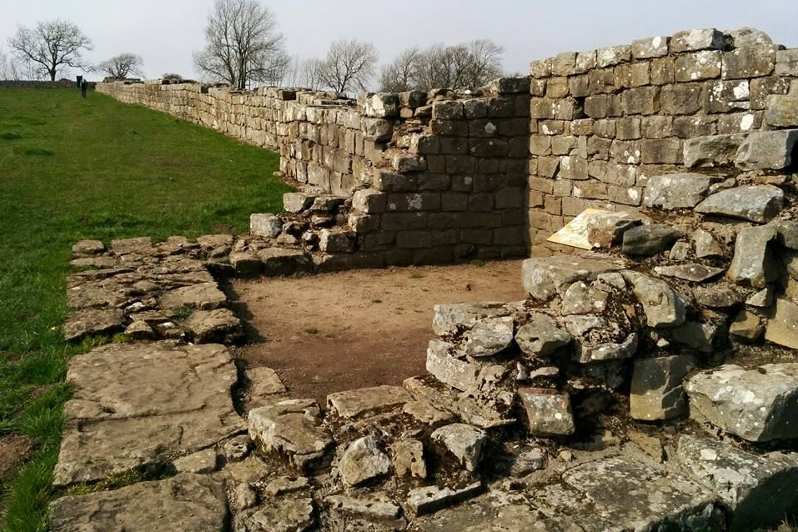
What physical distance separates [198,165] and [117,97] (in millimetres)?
26884

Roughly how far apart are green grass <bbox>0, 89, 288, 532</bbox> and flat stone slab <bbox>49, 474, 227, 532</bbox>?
18 cm

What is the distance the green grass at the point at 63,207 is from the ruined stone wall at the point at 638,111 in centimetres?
488

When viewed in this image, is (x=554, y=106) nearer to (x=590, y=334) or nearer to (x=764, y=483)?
(x=590, y=334)

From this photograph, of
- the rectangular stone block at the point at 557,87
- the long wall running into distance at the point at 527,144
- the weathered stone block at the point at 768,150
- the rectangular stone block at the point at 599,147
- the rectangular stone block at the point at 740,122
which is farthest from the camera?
the rectangular stone block at the point at 557,87

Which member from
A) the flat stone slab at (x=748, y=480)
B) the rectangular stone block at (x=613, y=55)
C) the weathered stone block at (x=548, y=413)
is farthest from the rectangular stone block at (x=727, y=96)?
the weathered stone block at (x=548, y=413)

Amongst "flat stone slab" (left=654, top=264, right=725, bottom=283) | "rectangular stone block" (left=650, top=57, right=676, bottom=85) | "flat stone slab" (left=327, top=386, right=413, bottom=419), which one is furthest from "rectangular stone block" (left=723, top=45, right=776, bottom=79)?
"flat stone slab" (left=327, top=386, right=413, bottom=419)

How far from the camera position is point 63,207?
1196 centimetres

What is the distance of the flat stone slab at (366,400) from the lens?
168 inches

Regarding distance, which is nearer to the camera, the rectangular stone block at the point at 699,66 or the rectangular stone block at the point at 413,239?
the rectangular stone block at the point at 699,66

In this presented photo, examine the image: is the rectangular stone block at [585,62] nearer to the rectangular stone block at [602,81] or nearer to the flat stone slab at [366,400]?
the rectangular stone block at [602,81]

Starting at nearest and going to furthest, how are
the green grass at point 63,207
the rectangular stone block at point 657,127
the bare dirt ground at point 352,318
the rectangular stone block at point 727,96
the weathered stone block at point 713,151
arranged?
1. the green grass at point 63,207
2. the weathered stone block at point 713,151
3. the bare dirt ground at point 352,318
4. the rectangular stone block at point 727,96
5. the rectangular stone block at point 657,127

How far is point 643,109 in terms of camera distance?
26.1 feet

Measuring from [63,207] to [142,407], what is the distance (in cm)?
844

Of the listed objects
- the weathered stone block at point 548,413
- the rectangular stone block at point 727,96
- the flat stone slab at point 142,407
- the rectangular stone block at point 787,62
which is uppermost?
the rectangular stone block at point 787,62
